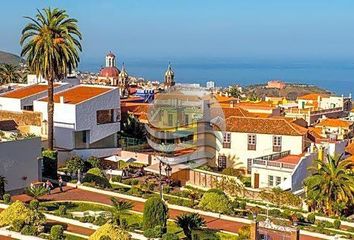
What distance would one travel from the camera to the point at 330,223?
32156mm

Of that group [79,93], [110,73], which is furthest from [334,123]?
[110,73]

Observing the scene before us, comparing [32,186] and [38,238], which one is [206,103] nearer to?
[32,186]

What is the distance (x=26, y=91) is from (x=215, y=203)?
29561 mm

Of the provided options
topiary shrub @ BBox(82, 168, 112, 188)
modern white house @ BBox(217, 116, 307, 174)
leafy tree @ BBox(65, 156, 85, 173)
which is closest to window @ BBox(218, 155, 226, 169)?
modern white house @ BBox(217, 116, 307, 174)

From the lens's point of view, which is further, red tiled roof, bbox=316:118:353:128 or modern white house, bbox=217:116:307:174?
red tiled roof, bbox=316:118:353:128

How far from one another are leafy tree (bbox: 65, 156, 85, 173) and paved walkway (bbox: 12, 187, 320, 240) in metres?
5.49

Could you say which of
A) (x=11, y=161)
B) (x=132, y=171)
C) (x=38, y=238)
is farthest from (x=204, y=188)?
(x=38, y=238)

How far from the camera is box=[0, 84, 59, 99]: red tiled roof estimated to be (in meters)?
55.1

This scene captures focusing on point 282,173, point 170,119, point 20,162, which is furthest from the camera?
point 170,119

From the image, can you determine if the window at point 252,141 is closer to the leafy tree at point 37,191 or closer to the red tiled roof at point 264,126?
the red tiled roof at point 264,126

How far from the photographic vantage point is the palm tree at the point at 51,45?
43.7 meters

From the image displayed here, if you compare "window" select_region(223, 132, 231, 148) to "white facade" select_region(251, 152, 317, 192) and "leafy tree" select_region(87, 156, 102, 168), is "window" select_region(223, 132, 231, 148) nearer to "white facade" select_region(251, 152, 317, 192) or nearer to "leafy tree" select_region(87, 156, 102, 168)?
"white facade" select_region(251, 152, 317, 192)

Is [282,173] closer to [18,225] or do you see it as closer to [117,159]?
[117,159]

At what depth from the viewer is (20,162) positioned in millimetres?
37688
